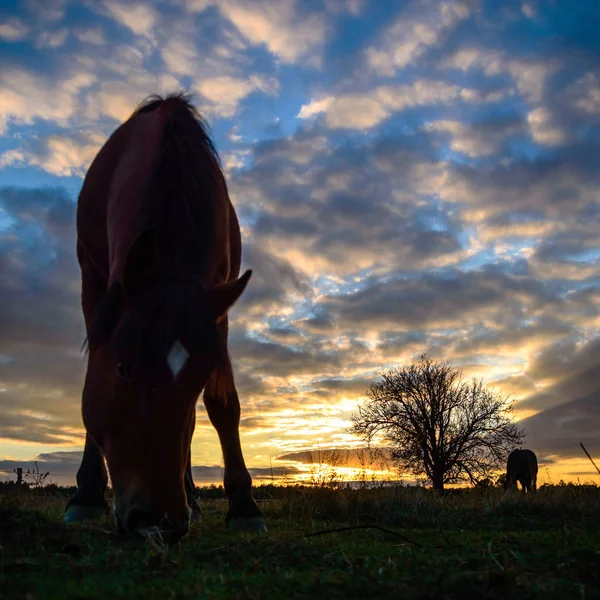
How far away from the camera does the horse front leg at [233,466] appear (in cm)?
641

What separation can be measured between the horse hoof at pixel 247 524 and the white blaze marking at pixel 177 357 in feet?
9.31

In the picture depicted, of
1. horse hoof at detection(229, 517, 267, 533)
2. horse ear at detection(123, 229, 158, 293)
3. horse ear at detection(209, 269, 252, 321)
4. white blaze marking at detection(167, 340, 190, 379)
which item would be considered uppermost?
horse ear at detection(123, 229, 158, 293)

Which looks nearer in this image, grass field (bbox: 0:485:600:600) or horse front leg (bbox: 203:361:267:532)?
grass field (bbox: 0:485:600:600)

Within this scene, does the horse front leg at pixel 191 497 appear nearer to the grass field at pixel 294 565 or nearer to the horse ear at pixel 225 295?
the grass field at pixel 294 565

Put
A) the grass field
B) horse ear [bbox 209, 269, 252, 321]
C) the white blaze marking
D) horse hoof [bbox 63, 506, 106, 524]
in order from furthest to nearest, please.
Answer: horse hoof [bbox 63, 506, 106, 524] < horse ear [bbox 209, 269, 252, 321] < the white blaze marking < the grass field

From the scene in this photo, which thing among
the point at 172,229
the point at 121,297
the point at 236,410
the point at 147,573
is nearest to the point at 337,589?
the point at 147,573

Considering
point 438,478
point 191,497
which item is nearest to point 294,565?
point 191,497

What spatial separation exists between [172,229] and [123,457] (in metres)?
1.76

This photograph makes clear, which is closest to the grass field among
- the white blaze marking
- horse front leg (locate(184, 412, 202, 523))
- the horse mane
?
the white blaze marking

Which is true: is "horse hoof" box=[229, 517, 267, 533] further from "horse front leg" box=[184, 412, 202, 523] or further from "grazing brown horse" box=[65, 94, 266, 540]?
"horse front leg" box=[184, 412, 202, 523]

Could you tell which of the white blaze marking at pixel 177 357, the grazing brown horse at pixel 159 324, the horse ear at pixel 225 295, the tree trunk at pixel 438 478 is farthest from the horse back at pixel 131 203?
the tree trunk at pixel 438 478

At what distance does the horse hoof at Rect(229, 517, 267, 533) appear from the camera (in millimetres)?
6270

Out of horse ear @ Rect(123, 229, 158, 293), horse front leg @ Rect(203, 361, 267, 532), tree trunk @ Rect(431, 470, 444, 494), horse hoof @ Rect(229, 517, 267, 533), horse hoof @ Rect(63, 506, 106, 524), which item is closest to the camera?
horse ear @ Rect(123, 229, 158, 293)

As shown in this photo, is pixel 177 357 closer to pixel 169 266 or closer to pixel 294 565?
pixel 169 266
